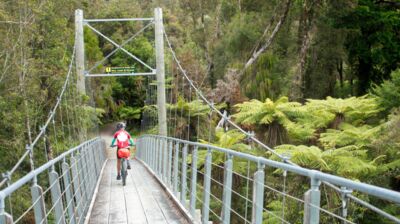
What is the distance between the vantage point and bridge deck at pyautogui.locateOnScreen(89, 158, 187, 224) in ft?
17.7

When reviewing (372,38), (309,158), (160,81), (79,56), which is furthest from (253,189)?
(79,56)

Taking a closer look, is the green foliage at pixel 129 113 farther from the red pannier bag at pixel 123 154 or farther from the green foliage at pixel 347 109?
the red pannier bag at pixel 123 154

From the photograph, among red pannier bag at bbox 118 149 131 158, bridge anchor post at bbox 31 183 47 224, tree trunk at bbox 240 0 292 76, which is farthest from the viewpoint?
tree trunk at bbox 240 0 292 76

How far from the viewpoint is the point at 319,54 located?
1630 cm

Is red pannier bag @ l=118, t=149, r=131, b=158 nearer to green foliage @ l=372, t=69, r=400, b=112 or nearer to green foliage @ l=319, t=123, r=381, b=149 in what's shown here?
green foliage @ l=319, t=123, r=381, b=149

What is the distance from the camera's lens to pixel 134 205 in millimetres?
6309

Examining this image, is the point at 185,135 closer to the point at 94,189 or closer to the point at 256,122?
the point at 256,122

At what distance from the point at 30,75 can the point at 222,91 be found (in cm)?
755

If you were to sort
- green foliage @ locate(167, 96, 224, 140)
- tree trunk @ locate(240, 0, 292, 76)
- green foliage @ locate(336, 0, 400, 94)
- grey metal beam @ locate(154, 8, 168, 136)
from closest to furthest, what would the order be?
green foliage @ locate(336, 0, 400, 94)
grey metal beam @ locate(154, 8, 168, 136)
green foliage @ locate(167, 96, 224, 140)
tree trunk @ locate(240, 0, 292, 76)

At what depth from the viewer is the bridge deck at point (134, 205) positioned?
5.40m

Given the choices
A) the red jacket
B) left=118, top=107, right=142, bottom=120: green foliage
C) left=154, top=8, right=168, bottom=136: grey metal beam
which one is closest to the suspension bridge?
the red jacket

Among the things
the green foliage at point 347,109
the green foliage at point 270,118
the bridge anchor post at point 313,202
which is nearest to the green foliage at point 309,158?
the green foliage at point 270,118

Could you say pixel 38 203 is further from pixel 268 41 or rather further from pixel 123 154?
pixel 268 41

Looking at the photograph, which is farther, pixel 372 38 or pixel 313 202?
pixel 372 38
